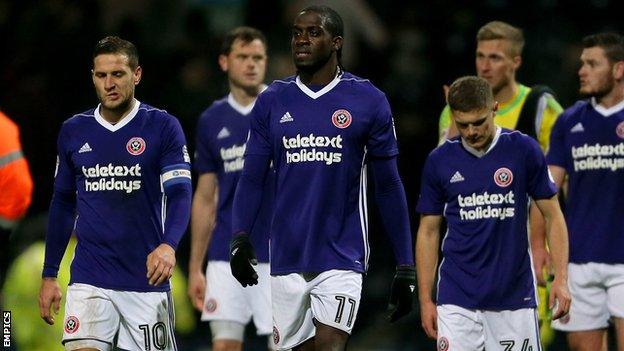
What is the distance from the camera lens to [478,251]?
8.33m

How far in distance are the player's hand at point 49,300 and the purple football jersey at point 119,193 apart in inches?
4.6

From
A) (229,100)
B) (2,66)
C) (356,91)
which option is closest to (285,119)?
(356,91)

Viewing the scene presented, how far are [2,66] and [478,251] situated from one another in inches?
270

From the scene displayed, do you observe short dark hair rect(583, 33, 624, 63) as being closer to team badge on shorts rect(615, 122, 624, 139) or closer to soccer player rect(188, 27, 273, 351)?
team badge on shorts rect(615, 122, 624, 139)

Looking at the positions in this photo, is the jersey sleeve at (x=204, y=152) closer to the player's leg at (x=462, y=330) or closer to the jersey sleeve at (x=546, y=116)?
the jersey sleeve at (x=546, y=116)

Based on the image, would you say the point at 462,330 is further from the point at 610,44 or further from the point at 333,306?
the point at 610,44

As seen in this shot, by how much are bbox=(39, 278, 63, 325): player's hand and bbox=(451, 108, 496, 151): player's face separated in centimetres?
247

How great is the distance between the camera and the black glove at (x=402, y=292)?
770cm

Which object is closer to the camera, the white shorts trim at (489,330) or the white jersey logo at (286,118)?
the white jersey logo at (286,118)

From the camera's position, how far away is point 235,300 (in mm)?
10086

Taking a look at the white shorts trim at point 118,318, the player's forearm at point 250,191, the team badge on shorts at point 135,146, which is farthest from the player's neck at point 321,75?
the white shorts trim at point 118,318

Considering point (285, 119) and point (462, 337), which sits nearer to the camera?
point (285, 119)

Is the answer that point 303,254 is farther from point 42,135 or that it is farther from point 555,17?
point 555,17

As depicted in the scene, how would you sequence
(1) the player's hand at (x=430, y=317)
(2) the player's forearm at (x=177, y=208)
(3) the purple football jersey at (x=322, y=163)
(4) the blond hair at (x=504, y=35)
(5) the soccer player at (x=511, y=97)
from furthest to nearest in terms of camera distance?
Answer: (4) the blond hair at (x=504, y=35) → (5) the soccer player at (x=511, y=97) → (1) the player's hand at (x=430, y=317) → (2) the player's forearm at (x=177, y=208) → (3) the purple football jersey at (x=322, y=163)
